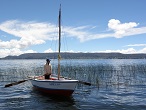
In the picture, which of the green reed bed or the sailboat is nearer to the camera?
the sailboat

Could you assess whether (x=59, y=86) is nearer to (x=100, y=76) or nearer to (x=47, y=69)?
(x=47, y=69)

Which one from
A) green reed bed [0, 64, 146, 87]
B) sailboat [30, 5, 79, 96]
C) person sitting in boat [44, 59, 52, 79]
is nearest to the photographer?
sailboat [30, 5, 79, 96]

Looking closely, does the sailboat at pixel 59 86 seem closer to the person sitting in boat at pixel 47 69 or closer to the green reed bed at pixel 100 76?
the person sitting in boat at pixel 47 69

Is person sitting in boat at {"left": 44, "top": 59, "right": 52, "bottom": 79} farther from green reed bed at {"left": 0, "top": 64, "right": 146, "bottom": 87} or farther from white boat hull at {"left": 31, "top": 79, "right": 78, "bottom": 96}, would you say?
green reed bed at {"left": 0, "top": 64, "right": 146, "bottom": 87}

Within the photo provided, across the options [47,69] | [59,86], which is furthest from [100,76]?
[59,86]

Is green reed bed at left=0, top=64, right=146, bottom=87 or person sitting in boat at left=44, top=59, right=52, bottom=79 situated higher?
person sitting in boat at left=44, top=59, right=52, bottom=79

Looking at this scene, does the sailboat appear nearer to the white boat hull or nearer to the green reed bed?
the white boat hull

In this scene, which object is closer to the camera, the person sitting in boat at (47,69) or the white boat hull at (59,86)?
the white boat hull at (59,86)

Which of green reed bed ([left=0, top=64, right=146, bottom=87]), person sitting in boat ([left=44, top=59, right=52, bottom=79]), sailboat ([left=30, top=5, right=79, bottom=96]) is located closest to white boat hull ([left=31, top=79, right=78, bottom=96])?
sailboat ([left=30, top=5, right=79, bottom=96])

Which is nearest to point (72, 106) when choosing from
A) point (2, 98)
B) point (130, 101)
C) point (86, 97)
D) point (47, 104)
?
point (47, 104)

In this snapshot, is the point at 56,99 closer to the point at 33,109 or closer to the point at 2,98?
the point at 33,109

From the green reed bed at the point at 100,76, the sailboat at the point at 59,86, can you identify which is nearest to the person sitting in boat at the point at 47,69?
the sailboat at the point at 59,86

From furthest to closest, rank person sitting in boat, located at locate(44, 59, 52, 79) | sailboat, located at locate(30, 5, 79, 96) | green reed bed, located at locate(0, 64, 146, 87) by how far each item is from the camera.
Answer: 1. green reed bed, located at locate(0, 64, 146, 87)
2. person sitting in boat, located at locate(44, 59, 52, 79)
3. sailboat, located at locate(30, 5, 79, 96)

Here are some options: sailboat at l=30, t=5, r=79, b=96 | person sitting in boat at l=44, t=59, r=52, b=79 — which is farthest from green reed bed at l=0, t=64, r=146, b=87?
sailboat at l=30, t=5, r=79, b=96
